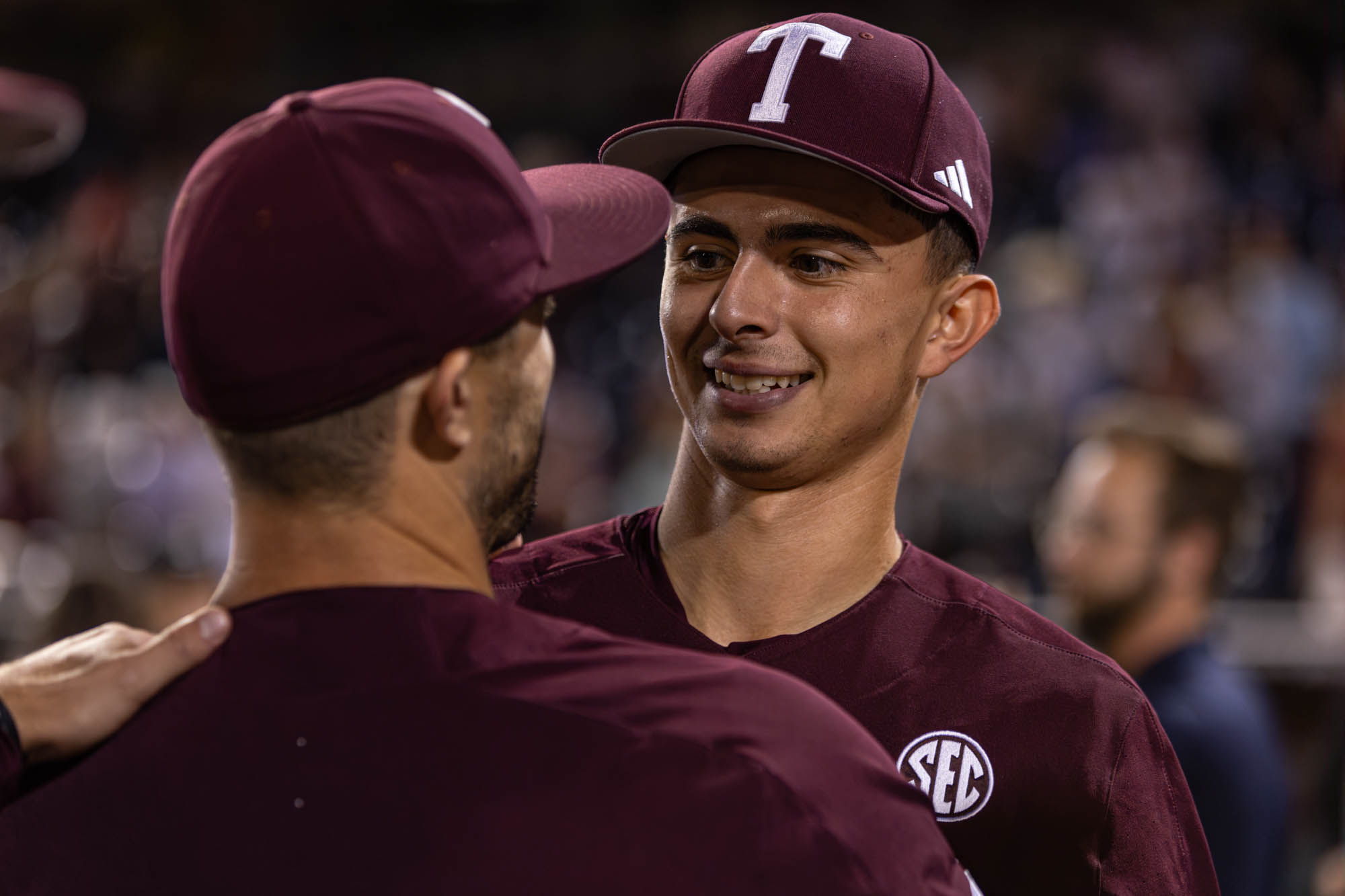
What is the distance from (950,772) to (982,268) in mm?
6680

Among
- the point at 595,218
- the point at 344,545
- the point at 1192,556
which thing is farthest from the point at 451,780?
the point at 1192,556

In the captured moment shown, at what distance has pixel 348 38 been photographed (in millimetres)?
10984

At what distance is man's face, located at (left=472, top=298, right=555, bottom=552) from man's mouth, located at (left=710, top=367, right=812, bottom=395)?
468 mm

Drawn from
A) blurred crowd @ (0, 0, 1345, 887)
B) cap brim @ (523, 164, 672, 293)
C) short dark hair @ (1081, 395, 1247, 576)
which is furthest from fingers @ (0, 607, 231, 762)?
blurred crowd @ (0, 0, 1345, 887)

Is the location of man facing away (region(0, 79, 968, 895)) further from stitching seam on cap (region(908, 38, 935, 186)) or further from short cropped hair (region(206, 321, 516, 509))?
stitching seam on cap (region(908, 38, 935, 186))

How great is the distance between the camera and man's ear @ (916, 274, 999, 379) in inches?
78.0

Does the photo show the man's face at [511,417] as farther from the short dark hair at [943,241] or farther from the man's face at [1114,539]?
the man's face at [1114,539]

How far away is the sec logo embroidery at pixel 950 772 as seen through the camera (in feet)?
5.69

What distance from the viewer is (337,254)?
4.20ft

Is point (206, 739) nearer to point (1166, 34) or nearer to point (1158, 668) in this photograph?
point (1158, 668)

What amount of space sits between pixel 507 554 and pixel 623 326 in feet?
22.0

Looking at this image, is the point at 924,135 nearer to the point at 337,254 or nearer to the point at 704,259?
the point at 704,259

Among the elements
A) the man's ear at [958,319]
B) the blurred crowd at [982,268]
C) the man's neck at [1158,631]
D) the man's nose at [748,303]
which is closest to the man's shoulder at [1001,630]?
the man's ear at [958,319]

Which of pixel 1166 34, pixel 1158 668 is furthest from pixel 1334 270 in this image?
pixel 1158 668
